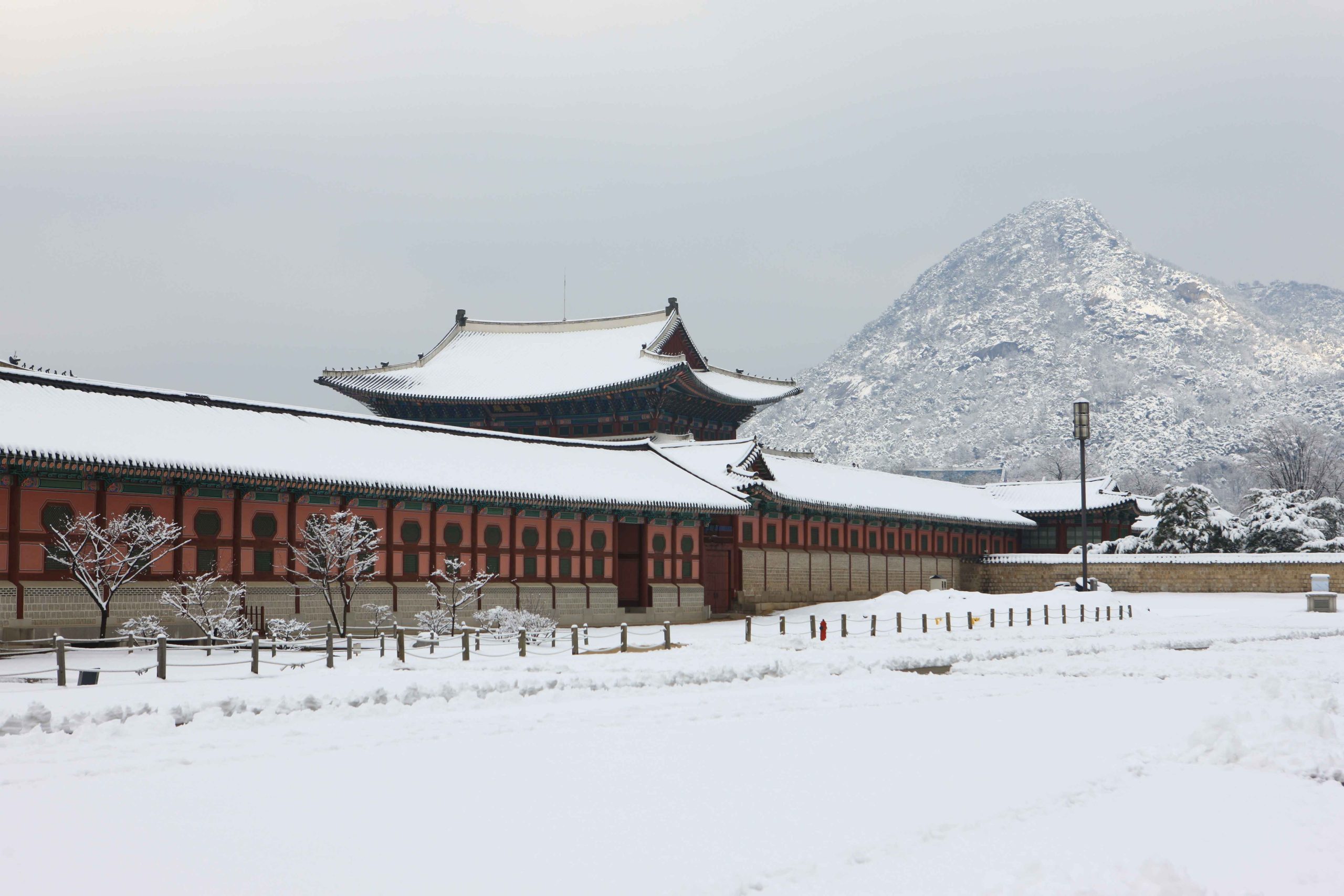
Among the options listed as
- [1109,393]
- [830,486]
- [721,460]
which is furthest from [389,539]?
[1109,393]

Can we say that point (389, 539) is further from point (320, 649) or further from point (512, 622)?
point (320, 649)

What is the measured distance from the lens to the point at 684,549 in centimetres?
4200

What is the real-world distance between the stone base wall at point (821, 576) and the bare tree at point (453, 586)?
13.7 metres

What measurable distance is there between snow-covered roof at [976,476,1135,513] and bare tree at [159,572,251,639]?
4599 cm

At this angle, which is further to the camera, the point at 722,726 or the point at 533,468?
the point at 533,468

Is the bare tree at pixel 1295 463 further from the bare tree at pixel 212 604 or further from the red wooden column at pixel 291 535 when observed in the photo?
the bare tree at pixel 212 604

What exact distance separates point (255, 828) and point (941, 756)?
7.55 meters

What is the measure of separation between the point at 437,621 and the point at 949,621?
48.8ft

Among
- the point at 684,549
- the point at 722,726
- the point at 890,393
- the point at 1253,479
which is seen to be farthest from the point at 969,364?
the point at 722,726

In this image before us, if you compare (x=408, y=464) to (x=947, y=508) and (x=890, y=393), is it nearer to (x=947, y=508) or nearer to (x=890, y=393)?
(x=947, y=508)

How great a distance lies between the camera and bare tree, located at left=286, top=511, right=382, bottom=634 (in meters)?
29.2

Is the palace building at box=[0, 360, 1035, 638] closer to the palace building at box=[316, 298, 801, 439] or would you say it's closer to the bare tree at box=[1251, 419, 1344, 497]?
the palace building at box=[316, 298, 801, 439]

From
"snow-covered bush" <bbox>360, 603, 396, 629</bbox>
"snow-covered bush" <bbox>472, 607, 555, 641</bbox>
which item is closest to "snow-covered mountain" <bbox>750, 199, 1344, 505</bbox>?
"snow-covered bush" <bbox>472, 607, 555, 641</bbox>

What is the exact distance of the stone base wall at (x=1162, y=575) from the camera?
173 ft
